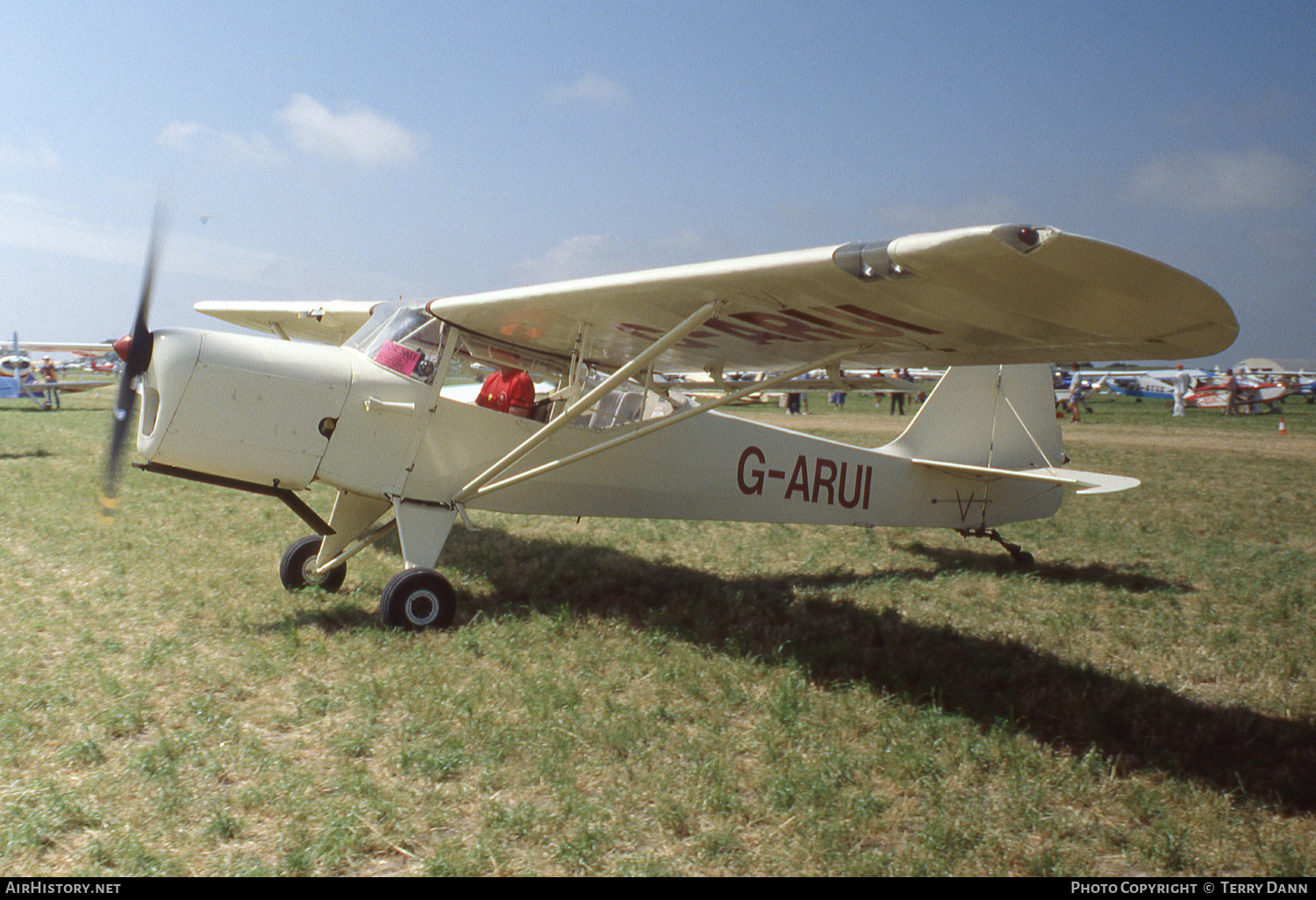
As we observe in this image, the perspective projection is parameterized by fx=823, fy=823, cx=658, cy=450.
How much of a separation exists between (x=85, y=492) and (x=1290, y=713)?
11.8m

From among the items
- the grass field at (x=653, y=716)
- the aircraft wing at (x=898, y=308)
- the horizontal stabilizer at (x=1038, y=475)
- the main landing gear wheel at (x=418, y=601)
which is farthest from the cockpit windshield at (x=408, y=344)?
the horizontal stabilizer at (x=1038, y=475)

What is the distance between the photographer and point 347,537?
6.18 metres

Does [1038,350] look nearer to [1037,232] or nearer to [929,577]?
[1037,232]

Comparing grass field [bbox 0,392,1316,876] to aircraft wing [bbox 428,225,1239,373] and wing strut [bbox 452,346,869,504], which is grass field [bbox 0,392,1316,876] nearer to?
wing strut [bbox 452,346,869,504]

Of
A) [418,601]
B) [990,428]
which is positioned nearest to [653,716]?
[418,601]

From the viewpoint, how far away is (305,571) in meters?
6.08

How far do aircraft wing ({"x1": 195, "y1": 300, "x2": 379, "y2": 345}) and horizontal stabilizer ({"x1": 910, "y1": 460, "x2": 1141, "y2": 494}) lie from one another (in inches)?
222

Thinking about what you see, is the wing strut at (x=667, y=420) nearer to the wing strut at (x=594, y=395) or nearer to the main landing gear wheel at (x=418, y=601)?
the wing strut at (x=594, y=395)

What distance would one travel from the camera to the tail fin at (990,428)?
7684mm

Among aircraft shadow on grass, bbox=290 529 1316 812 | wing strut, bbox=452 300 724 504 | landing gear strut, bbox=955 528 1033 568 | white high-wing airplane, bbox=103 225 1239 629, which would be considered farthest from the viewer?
landing gear strut, bbox=955 528 1033 568

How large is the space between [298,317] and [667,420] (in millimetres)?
5671

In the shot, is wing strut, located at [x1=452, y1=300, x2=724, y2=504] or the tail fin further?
the tail fin

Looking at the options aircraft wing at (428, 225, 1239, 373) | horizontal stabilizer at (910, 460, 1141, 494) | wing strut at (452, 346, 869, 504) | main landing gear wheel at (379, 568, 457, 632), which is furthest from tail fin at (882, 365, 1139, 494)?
main landing gear wheel at (379, 568, 457, 632)

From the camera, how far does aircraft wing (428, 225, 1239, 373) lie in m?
3.04
